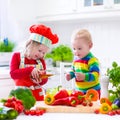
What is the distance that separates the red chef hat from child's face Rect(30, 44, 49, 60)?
4cm

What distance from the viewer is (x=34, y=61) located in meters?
2.13

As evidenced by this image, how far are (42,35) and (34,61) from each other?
0.27m

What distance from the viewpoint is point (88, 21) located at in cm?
383

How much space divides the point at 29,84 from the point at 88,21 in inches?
77.1

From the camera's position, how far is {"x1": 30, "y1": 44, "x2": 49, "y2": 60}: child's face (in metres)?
1.98

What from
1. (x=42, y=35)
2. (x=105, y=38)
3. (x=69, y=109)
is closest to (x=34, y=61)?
(x=42, y=35)

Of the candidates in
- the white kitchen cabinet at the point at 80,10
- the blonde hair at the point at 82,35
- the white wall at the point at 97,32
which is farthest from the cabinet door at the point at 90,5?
the blonde hair at the point at 82,35

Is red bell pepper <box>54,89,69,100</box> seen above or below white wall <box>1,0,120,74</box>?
below

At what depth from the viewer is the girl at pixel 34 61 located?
6.34ft

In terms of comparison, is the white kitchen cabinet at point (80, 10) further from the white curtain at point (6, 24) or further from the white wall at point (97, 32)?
the white curtain at point (6, 24)

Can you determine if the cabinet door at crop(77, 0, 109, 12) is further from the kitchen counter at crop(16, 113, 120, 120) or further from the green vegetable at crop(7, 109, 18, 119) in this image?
the green vegetable at crop(7, 109, 18, 119)

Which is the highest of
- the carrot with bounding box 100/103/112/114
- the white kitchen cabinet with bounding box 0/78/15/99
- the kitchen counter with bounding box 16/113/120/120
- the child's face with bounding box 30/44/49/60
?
the child's face with bounding box 30/44/49/60

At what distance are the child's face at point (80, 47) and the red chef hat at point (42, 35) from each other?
0.13 m

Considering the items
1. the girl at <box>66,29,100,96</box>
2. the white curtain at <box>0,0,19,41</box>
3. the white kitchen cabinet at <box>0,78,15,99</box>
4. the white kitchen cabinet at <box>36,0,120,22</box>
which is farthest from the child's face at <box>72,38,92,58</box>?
the white curtain at <box>0,0,19,41</box>
